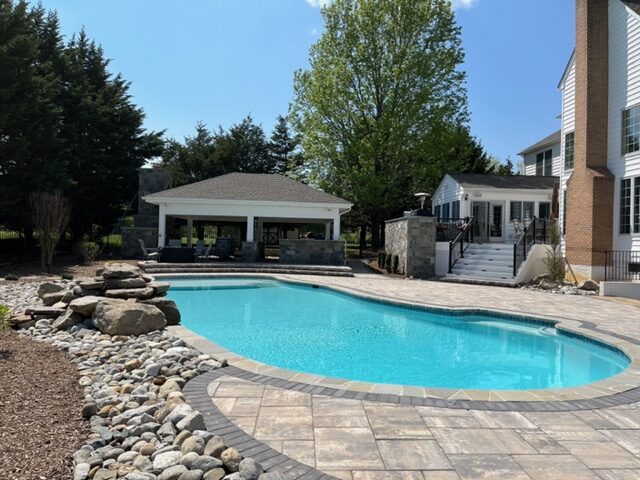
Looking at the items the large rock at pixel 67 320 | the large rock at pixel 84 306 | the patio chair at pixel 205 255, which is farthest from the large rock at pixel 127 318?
the patio chair at pixel 205 255

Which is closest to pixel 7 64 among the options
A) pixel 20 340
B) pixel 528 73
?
pixel 20 340

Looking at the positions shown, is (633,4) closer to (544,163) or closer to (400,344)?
(544,163)

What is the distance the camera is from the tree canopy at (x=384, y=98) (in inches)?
987

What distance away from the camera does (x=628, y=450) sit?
3225mm

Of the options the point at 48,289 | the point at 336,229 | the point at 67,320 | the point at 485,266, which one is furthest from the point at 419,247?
the point at 67,320

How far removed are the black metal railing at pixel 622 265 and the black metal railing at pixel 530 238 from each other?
6.67 ft

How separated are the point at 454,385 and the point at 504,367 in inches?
56.7

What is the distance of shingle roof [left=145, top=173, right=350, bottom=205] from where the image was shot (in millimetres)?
20094

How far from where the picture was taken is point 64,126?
23.5m

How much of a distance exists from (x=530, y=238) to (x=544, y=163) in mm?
10711

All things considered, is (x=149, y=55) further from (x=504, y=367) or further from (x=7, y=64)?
(x=504, y=367)

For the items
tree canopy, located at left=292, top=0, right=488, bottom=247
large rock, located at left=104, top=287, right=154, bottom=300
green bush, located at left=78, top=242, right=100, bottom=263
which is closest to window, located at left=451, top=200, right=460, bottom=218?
tree canopy, located at left=292, top=0, right=488, bottom=247

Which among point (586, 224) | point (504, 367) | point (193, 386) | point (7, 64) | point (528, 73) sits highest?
point (528, 73)

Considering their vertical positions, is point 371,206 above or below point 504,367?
above
